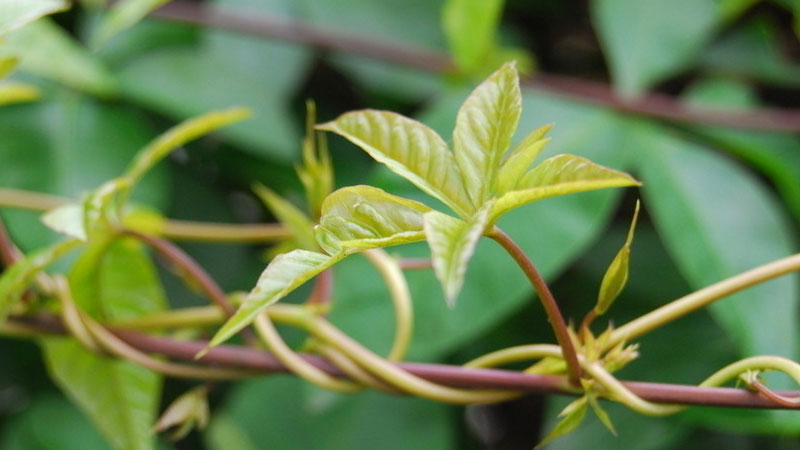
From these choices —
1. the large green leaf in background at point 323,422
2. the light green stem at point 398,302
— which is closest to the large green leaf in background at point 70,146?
the large green leaf in background at point 323,422

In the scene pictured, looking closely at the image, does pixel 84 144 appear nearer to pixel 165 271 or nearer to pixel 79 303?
pixel 165 271

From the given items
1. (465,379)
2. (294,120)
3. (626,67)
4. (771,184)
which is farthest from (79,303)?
(771,184)

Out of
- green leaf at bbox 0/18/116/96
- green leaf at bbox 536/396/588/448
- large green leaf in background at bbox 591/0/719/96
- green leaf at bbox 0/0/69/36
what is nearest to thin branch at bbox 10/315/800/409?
green leaf at bbox 536/396/588/448

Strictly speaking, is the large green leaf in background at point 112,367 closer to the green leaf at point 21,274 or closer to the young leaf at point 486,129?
the green leaf at point 21,274

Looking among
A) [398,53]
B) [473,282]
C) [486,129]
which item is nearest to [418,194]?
[473,282]

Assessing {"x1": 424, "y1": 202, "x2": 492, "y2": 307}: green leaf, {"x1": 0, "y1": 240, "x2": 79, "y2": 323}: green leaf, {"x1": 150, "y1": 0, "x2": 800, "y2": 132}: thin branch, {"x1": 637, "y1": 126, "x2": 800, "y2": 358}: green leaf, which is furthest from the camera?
{"x1": 150, "y1": 0, "x2": 800, "y2": 132}: thin branch

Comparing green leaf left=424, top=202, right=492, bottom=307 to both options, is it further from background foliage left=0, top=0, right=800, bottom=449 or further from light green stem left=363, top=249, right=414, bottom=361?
background foliage left=0, top=0, right=800, bottom=449
